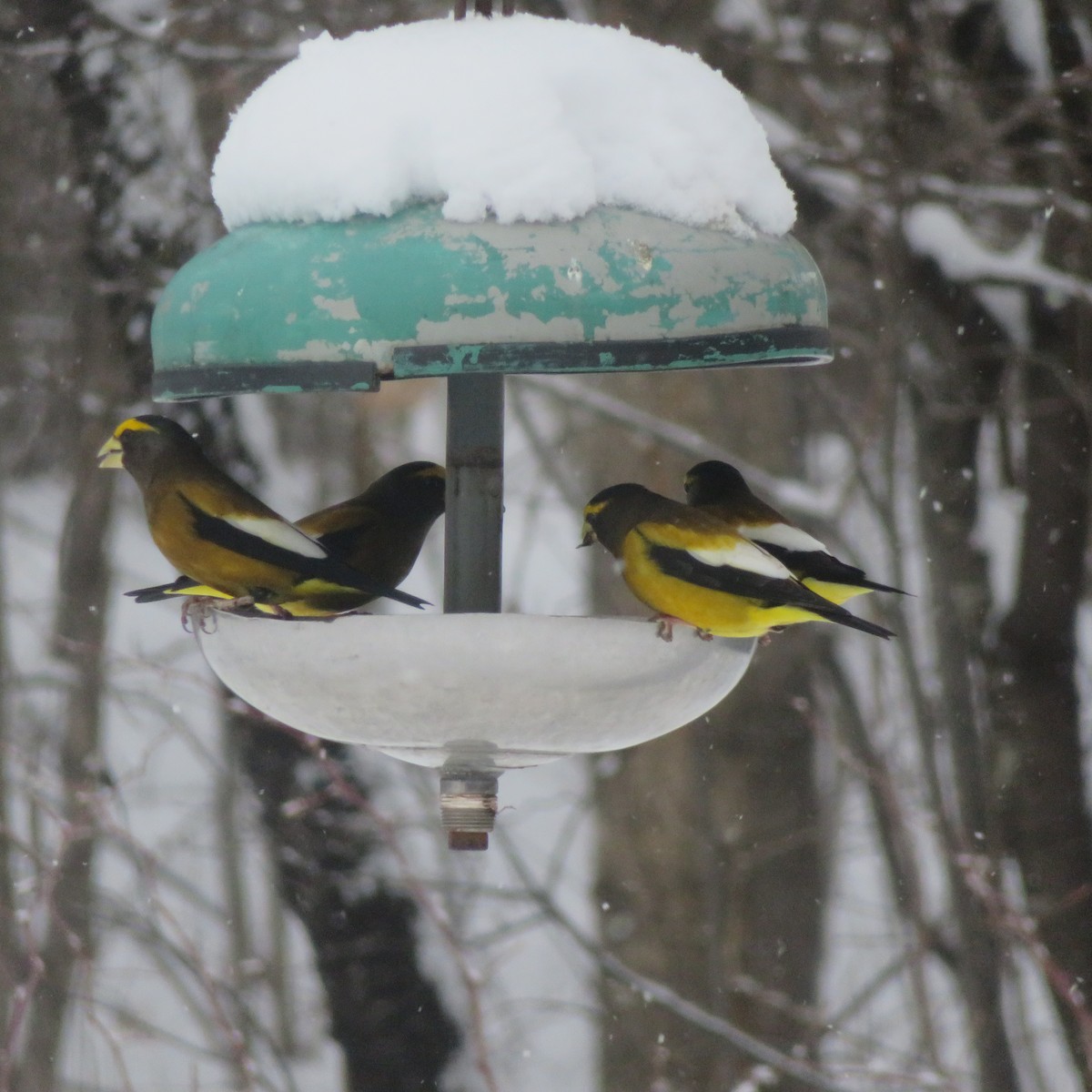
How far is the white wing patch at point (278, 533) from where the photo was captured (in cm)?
281

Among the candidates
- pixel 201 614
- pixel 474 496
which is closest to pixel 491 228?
pixel 474 496

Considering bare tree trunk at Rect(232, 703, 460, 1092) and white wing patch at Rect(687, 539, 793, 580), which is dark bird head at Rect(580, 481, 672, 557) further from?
bare tree trunk at Rect(232, 703, 460, 1092)

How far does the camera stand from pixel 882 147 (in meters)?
6.26

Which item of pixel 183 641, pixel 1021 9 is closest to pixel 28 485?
pixel 183 641

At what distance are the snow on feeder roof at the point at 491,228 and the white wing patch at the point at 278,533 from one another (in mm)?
445

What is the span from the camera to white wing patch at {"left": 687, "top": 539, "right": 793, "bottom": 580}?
2.81 m

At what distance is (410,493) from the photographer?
307 centimetres

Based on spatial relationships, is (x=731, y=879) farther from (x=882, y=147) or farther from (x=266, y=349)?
(x=266, y=349)

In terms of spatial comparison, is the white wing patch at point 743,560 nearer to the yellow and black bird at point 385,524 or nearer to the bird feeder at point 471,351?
the bird feeder at point 471,351

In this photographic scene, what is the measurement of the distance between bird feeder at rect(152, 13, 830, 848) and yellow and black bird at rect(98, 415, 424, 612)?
0.73ft

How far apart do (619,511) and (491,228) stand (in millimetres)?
903

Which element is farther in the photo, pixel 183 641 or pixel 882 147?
pixel 183 641

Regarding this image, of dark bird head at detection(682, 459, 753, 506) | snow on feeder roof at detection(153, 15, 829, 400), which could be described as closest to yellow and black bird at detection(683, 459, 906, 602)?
dark bird head at detection(682, 459, 753, 506)

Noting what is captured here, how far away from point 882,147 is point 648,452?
1.70 m
